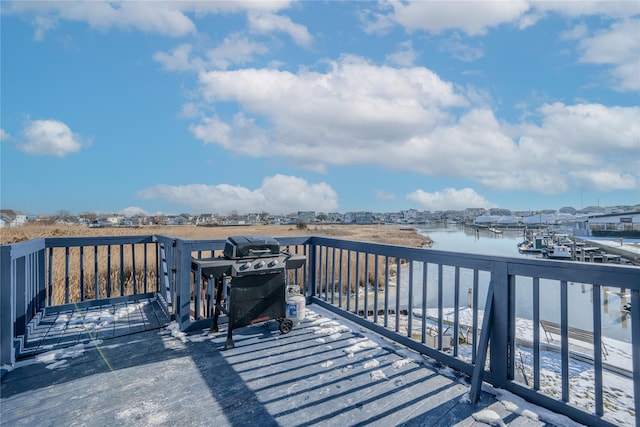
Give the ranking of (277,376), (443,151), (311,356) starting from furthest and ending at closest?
1. (443,151)
2. (311,356)
3. (277,376)

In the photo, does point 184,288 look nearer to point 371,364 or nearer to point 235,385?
point 235,385

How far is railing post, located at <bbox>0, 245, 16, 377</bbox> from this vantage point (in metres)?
2.33

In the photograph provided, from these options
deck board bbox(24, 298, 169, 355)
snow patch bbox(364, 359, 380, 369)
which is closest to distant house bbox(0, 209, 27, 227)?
deck board bbox(24, 298, 169, 355)

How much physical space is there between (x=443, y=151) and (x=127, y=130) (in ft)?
58.5

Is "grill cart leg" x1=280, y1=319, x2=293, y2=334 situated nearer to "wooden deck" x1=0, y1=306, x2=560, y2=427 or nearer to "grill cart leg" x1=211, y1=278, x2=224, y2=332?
"wooden deck" x1=0, y1=306, x2=560, y2=427

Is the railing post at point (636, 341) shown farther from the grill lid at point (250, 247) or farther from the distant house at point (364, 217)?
the distant house at point (364, 217)

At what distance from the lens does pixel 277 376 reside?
2260 mm

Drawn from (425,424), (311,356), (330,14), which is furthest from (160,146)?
(425,424)

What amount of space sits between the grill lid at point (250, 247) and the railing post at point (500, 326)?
192cm

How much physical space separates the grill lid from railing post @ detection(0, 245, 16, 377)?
1.56m

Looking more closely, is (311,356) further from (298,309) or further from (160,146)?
(160,146)

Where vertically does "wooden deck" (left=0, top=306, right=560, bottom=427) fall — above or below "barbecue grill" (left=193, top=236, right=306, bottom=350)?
below

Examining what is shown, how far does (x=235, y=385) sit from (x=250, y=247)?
119 centimetres

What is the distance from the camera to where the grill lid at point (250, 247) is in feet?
9.55
